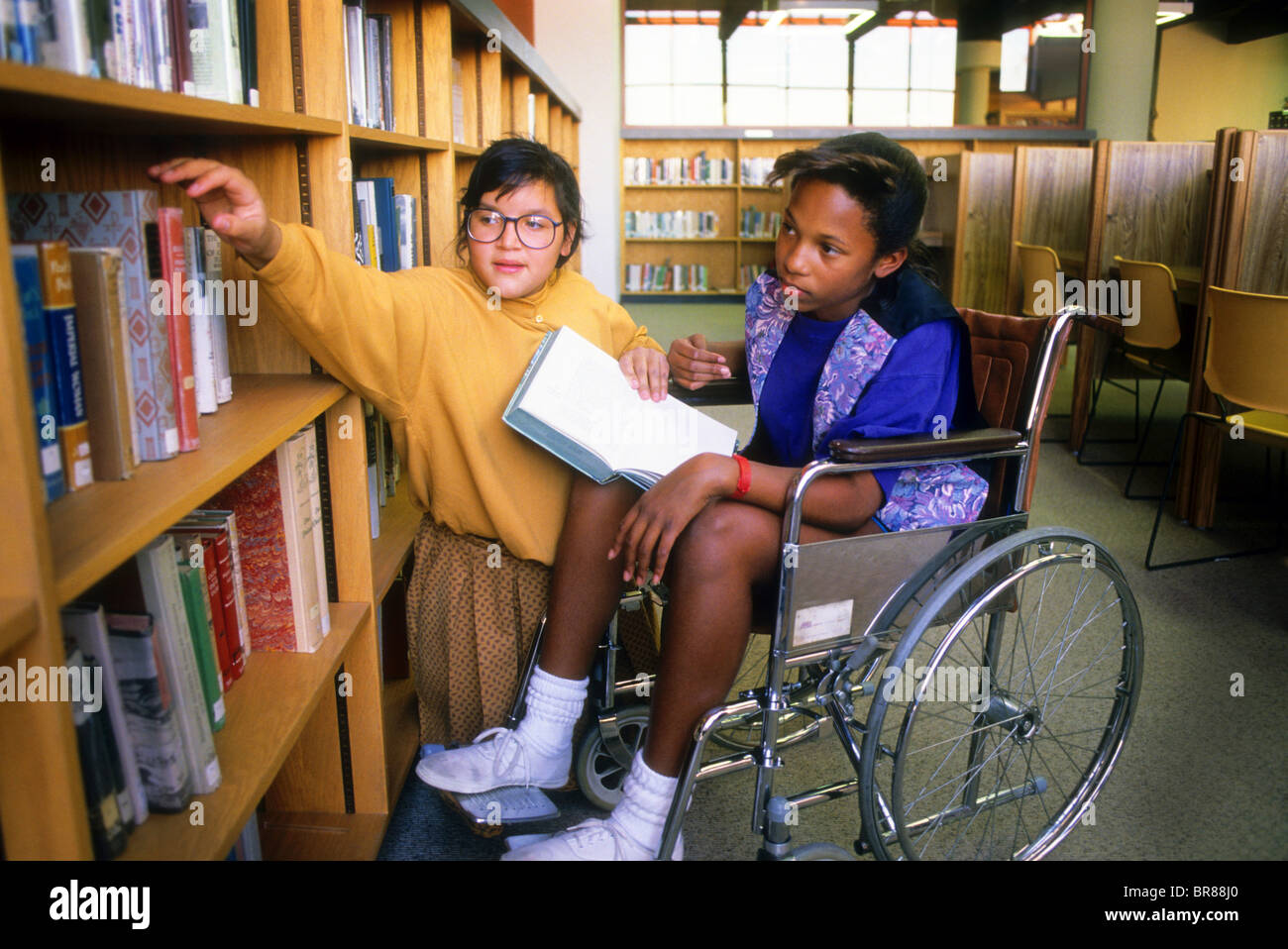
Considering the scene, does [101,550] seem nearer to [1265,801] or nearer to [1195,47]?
[1265,801]

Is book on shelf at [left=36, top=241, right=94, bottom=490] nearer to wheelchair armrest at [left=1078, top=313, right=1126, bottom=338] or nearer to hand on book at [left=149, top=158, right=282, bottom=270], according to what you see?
hand on book at [left=149, top=158, right=282, bottom=270]

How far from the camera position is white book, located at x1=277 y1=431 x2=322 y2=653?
123 centimetres

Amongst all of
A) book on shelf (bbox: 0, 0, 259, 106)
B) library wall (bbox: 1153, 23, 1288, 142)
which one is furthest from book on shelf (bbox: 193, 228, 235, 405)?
library wall (bbox: 1153, 23, 1288, 142)

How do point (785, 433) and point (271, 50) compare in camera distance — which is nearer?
point (271, 50)

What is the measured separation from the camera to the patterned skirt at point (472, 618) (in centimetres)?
160

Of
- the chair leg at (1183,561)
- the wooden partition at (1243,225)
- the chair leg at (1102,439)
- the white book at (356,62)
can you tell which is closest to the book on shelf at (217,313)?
the white book at (356,62)

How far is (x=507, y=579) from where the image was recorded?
1.60 m

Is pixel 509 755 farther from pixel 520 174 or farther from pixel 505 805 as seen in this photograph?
pixel 520 174

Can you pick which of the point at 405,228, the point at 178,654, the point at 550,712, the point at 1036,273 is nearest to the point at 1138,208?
the point at 1036,273

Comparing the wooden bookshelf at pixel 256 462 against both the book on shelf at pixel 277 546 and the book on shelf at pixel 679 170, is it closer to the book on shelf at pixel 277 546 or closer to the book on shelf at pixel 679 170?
the book on shelf at pixel 277 546

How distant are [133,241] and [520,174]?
712 millimetres
